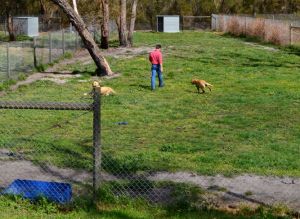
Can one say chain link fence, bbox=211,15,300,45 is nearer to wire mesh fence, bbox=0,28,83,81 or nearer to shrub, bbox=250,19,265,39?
shrub, bbox=250,19,265,39

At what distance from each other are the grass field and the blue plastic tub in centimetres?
79

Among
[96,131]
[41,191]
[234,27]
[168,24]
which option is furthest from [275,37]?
[96,131]

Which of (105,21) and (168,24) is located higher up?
(105,21)

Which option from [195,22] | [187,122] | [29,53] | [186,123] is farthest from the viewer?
[195,22]

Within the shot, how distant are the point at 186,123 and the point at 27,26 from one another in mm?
36208

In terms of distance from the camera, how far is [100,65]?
2309 cm

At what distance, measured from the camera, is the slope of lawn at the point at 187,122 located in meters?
10.2

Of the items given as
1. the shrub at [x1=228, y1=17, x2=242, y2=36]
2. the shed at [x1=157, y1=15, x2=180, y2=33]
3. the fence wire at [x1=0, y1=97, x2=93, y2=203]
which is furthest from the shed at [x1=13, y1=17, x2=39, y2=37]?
the fence wire at [x1=0, y1=97, x2=93, y2=203]

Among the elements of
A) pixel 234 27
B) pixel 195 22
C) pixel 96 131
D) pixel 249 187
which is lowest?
pixel 249 187

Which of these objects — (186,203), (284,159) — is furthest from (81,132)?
(186,203)

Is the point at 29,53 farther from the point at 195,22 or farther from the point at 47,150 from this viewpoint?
the point at 195,22

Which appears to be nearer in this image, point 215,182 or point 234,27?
point 215,182

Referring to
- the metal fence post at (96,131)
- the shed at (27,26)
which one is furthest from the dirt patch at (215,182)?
the shed at (27,26)

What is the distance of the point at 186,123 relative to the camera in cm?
1386
